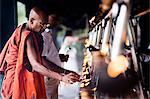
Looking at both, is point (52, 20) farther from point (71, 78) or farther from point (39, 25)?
point (71, 78)

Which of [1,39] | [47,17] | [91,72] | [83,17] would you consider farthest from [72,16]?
[1,39]

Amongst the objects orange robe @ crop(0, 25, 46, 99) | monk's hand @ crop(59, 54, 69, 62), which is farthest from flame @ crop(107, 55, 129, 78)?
orange robe @ crop(0, 25, 46, 99)

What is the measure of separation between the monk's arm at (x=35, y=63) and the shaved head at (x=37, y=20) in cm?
7

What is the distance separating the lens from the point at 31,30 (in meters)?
2.29

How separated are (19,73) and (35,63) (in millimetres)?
121

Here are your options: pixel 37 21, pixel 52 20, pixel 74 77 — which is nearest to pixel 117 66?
pixel 74 77

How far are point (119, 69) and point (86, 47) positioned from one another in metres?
0.27

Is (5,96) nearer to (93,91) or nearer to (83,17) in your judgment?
(93,91)

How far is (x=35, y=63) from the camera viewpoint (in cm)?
227

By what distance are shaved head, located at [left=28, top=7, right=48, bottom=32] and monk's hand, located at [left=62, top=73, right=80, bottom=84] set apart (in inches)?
11.7

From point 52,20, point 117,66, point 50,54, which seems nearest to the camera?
point 117,66

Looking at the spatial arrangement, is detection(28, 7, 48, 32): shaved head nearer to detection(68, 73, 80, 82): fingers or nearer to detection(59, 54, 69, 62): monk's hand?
detection(59, 54, 69, 62): monk's hand

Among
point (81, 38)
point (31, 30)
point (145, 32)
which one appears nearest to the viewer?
point (145, 32)

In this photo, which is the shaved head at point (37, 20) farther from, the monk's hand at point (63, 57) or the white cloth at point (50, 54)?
the monk's hand at point (63, 57)
